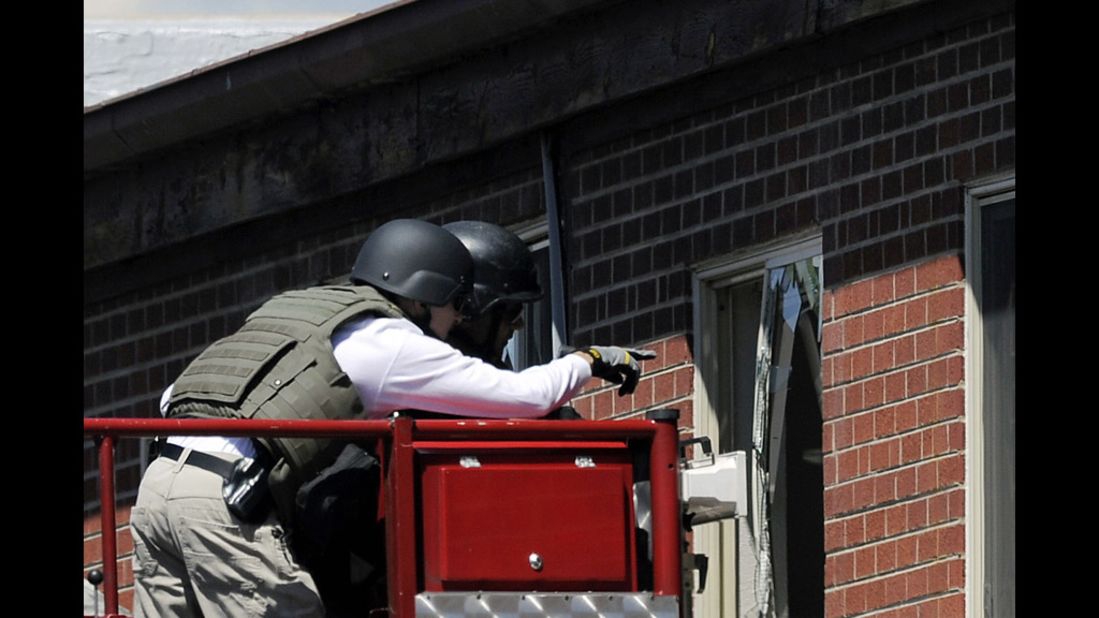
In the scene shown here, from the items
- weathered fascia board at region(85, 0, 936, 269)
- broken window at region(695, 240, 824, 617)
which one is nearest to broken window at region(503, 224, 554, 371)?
weathered fascia board at region(85, 0, 936, 269)

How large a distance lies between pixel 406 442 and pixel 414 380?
10.9 inches

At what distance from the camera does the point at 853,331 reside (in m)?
11.2

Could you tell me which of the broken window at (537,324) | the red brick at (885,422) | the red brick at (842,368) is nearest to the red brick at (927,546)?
the red brick at (885,422)

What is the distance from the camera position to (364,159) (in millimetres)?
13625

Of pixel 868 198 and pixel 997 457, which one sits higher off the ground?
pixel 868 198

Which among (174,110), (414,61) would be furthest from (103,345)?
(414,61)

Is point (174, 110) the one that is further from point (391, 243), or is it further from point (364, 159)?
point (391, 243)

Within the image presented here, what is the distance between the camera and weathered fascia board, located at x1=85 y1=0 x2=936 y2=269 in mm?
11945

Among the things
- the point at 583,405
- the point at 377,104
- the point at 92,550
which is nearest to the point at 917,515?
the point at 583,405

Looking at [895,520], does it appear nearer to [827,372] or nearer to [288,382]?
[827,372]

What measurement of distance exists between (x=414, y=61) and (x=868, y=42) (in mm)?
2552

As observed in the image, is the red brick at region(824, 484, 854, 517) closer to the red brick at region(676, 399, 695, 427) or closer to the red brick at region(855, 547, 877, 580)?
→ the red brick at region(855, 547, 877, 580)

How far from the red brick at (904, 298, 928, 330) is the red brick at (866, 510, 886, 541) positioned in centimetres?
73

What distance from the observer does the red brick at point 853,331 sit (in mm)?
11180
